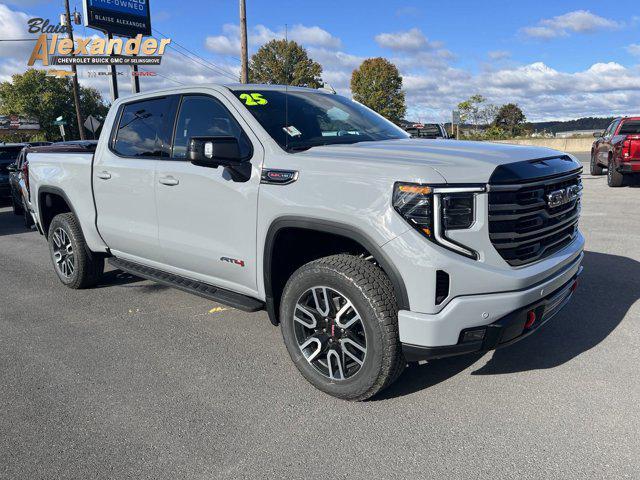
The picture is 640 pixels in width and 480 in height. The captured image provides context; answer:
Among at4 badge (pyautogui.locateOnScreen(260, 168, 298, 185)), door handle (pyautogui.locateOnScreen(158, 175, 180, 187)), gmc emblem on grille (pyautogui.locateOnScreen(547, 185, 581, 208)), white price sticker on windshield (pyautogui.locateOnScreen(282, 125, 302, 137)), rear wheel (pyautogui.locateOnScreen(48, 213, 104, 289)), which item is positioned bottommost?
rear wheel (pyautogui.locateOnScreen(48, 213, 104, 289))

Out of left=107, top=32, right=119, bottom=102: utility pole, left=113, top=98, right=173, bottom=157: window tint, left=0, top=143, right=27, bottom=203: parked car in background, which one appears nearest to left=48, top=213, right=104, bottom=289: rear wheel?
left=113, top=98, right=173, bottom=157: window tint

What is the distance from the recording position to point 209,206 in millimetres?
3768

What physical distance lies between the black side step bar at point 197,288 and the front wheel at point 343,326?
0.35 m

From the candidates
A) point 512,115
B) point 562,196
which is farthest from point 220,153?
point 512,115

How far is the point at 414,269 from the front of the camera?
8.81 ft

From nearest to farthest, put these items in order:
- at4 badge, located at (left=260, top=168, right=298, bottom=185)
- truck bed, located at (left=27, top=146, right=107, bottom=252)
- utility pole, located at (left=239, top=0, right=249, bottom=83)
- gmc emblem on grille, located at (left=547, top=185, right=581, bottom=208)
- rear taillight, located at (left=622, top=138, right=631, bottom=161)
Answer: gmc emblem on grille, located at (left=547, top=185, right=581, bottom=208), at4 badge, located at (left=260, top=168, right=298, bottom=185), truck bed, located at (left=27, top=146, right=107, bottom=252), rear taillight, located at (left=622, top=138, right=631, bottom=161), utility pole, located at (left=239, top=0, right=249, bottom=83)

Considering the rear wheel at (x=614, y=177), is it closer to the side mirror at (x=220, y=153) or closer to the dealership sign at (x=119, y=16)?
the side mirror at (x=220, y=153)

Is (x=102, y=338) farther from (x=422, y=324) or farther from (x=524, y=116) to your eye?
(x=524, y=116)

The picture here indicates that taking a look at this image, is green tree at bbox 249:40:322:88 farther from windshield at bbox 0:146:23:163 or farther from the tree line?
windshield at bbox 0:146:23:163

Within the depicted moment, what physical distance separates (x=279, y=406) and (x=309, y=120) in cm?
205

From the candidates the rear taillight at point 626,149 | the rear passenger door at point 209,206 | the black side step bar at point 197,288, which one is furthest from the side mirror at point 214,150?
the rear taillight at point 626,149

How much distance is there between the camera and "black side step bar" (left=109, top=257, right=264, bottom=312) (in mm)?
3666

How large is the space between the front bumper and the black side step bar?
127 centimetres

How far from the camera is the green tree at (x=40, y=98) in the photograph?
71500mm
